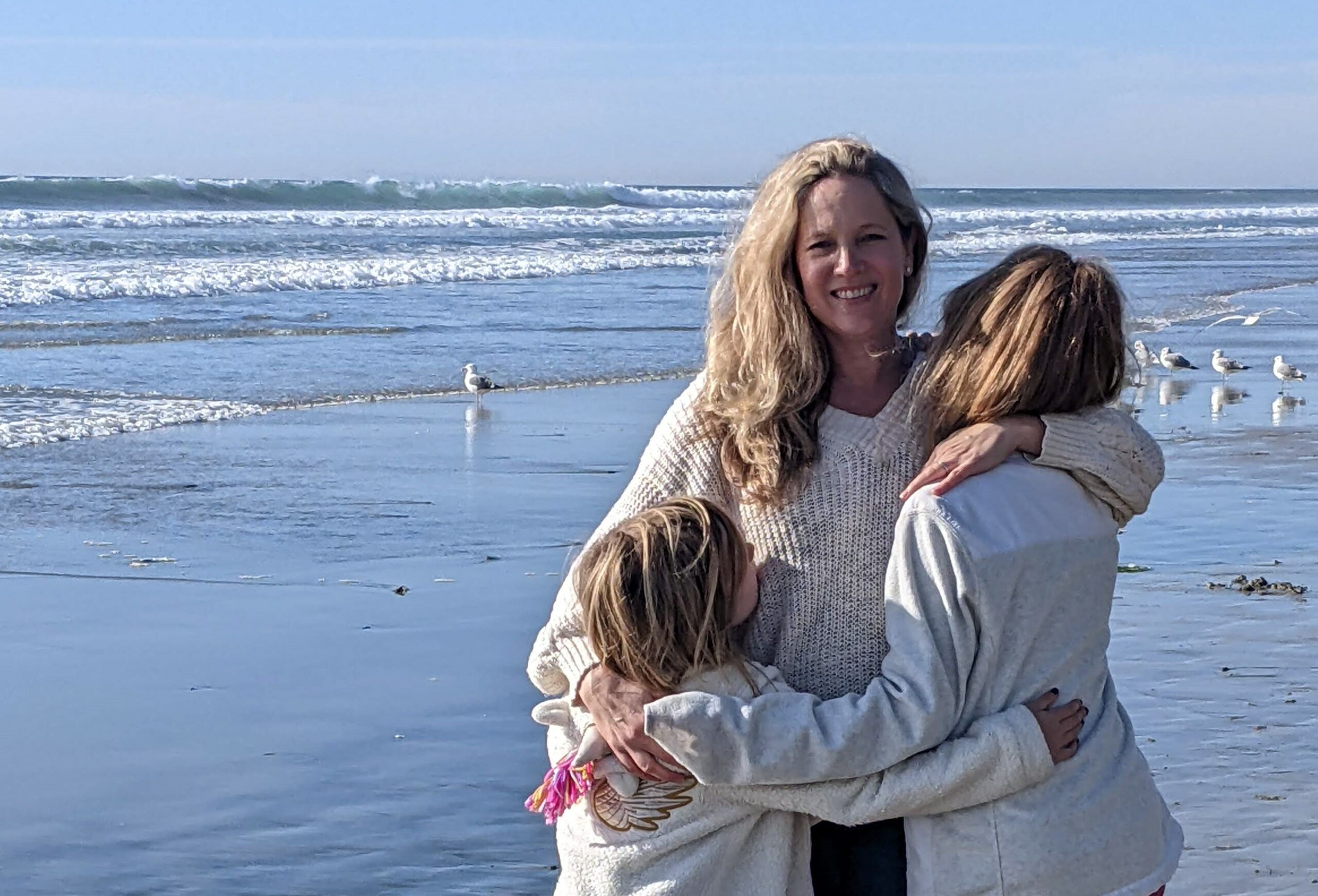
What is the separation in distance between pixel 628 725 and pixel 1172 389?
1115 centimetres

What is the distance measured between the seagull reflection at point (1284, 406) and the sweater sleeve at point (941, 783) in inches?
373

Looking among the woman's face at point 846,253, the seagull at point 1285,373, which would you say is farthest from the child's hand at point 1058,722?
the seagull at point 1285,373

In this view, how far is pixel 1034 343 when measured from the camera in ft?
8.16

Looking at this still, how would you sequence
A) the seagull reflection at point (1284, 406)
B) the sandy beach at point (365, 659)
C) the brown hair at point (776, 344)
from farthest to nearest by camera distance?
the seagull reflection at point (1284, 406) → the sandy beach at point (365, 659) → the brown hair at point (776, 344)

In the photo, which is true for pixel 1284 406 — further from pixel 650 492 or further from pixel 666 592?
pixel 666 592

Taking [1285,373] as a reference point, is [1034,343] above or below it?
above

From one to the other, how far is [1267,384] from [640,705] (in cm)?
1166

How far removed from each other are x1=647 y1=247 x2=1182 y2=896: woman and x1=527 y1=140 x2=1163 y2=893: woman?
0.21 ft

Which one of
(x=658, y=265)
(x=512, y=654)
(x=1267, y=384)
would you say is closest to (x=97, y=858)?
(x=512, y=654)

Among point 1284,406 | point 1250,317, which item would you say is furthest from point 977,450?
point 1250,317

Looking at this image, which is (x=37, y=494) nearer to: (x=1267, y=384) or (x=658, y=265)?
(x=1267, y=384)

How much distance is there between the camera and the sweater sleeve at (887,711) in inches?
94.0

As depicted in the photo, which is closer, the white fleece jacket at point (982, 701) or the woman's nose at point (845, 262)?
the white fleece jacket at point (982, 701)

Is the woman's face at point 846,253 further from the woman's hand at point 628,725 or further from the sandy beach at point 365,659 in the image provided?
the sandy beach at point 365,659
